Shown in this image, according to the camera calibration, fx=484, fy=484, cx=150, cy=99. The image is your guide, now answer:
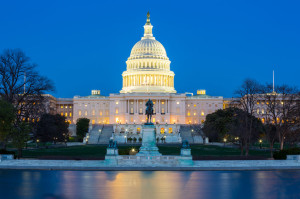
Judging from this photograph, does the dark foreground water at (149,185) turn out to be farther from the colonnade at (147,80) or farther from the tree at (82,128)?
the colonnade at (147,80)

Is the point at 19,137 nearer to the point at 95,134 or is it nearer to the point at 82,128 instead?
the point at 95,134

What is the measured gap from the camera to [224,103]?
534 ft

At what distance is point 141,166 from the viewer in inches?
1569

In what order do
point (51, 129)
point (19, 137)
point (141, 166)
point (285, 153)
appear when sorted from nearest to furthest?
point (141, 166) < point (285, 153) < point (19, 137) < point (51, 129)

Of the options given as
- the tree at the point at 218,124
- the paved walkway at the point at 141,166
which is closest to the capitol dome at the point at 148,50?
the tree at the point at 218,124

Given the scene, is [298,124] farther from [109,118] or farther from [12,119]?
[109,118]

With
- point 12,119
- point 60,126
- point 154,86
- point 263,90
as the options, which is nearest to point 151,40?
point 154,86

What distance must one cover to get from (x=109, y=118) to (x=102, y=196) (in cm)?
13197

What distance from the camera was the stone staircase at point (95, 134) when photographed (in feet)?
347

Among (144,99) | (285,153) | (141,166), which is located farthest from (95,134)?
(141,166)

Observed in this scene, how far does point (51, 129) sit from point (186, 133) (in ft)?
144

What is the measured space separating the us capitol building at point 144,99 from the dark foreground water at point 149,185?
115 metres

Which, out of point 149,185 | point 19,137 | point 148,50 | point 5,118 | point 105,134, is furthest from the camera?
point 148,50

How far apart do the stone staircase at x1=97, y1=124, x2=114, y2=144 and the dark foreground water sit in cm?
7122
